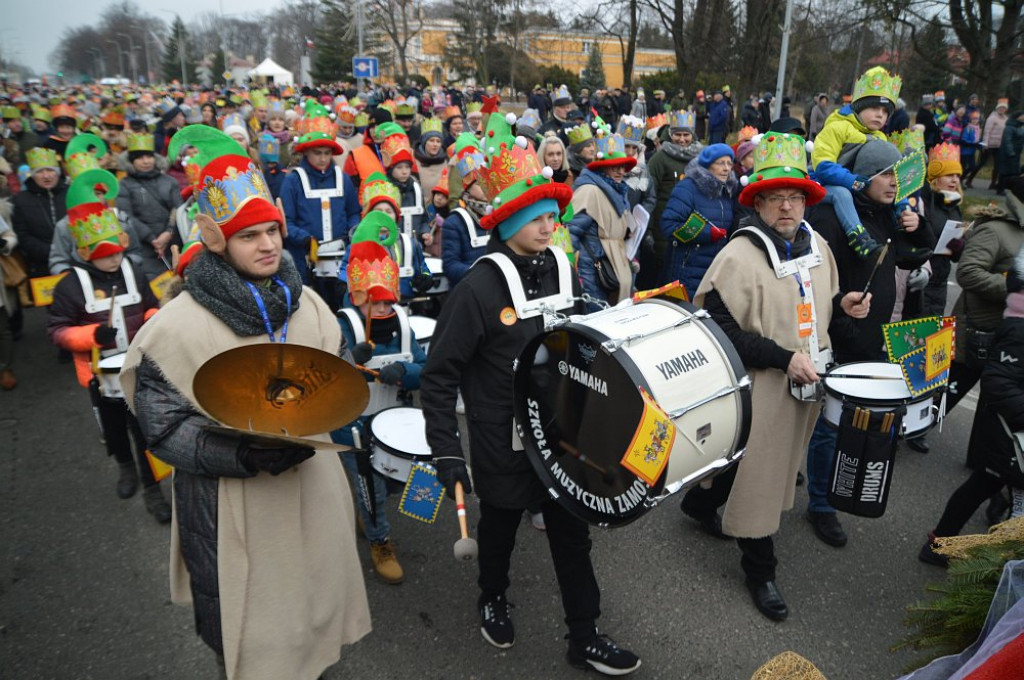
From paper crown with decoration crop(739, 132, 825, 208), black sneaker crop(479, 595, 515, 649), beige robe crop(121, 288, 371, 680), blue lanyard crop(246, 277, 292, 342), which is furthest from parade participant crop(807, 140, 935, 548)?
blue lanyard crop(246, 277, 292, 342)

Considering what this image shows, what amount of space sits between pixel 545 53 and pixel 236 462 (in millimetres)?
64521

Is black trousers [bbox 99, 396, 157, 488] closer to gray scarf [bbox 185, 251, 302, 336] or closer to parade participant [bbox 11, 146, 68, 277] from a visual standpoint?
gray scarf [bbox 185, 251, 302, 336]

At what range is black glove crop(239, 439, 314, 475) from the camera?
2.16 m

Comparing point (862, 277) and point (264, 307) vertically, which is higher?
point (264, 307)

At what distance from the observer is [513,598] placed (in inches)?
147

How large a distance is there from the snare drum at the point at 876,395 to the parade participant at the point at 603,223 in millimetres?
2126

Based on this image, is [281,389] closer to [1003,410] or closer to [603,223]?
[1003,410]

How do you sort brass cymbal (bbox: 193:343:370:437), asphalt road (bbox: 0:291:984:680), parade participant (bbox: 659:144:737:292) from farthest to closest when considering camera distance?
parade participant (bbox: 659:144:737:292), asphalt road (bbox: 0:291:984:680), brass cymbal (bbox: 193:343:370:437)

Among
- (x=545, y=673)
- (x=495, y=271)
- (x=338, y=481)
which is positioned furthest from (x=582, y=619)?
(x=495, y=271)

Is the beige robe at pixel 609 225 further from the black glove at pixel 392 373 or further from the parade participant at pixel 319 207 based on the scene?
the black glove at pixel 392 373

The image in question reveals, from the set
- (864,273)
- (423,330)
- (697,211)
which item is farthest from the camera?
(697,211)

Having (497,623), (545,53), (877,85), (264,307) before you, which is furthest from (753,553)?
(545,53)

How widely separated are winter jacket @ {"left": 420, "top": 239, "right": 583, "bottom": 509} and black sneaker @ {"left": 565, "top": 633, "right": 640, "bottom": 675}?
746 mm

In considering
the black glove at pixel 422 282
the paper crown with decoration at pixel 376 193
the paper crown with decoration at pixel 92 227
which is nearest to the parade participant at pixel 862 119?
the black glove at pixel 422 282
